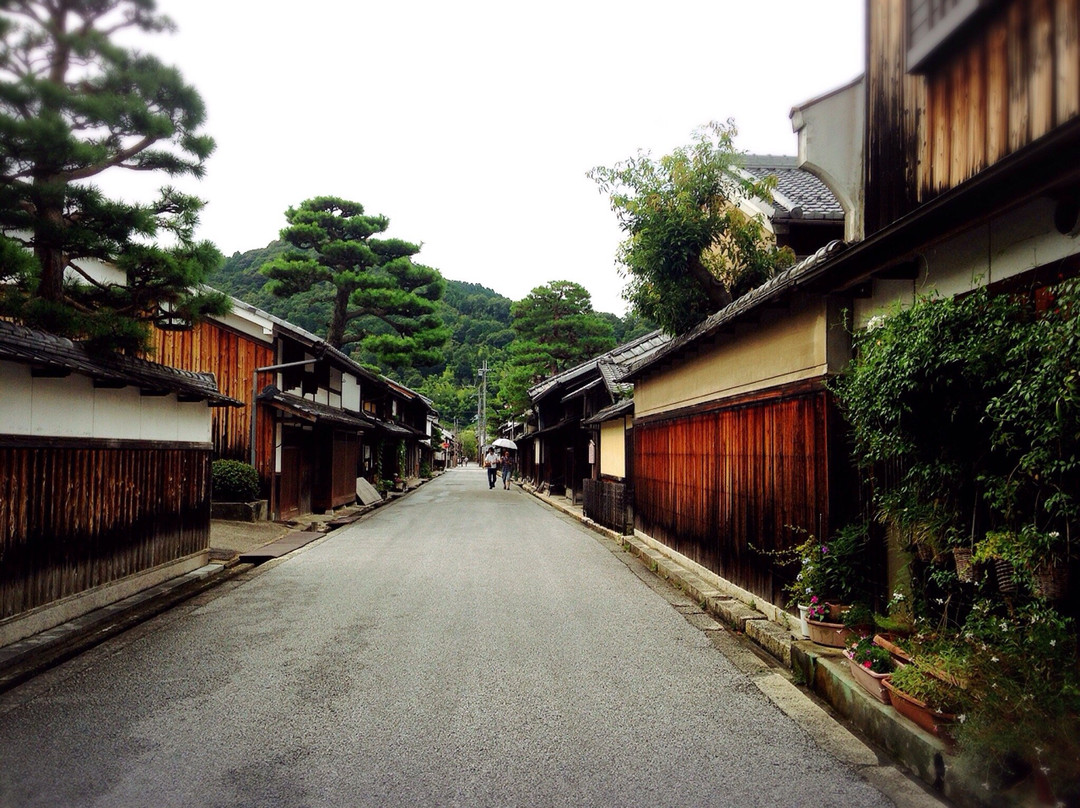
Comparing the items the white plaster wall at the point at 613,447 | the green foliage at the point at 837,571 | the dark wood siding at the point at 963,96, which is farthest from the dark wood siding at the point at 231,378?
the dark wood siding at the point at 963,96

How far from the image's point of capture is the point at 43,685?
6.36m

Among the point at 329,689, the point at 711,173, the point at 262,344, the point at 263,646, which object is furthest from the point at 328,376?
the point at 329,689

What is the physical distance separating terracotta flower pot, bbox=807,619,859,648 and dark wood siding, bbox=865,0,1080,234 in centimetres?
366

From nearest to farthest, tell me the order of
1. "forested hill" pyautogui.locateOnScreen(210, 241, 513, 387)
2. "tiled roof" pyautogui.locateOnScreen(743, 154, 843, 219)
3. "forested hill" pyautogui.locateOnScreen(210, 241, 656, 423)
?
"tiled roof" pyautogui.locateOnScreen(743, 154, 843, 219)
"forested hill" pyautogui.locateOnScreen(210, 241, 656, 423)
"forested hill" pyautogui.locateOnScreen(210, 241, 513, 387)

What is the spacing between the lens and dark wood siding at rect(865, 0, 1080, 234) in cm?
462

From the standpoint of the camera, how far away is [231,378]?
20.4 meters

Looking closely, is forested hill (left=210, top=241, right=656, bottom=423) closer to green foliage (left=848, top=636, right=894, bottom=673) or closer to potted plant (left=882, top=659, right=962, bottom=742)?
green foliage (left=848, top=636, right=894, bottom=673)

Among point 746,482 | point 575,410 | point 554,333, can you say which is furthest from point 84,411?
point 554,333

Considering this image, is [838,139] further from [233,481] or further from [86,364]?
[233,481]

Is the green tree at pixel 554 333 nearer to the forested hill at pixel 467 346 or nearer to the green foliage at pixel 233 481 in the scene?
the forested hill at pixel 467 346

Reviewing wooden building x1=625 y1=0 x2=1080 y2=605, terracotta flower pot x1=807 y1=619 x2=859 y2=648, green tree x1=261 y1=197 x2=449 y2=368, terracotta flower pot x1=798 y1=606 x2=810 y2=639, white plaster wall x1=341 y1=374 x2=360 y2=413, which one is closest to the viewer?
wooden building x1=625 y1=0 x2=1080 y2=605

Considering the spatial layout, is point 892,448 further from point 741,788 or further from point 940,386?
point 741,788

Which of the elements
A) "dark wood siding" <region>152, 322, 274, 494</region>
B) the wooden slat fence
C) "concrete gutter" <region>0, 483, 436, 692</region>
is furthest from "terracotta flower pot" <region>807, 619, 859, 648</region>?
"dark wood siding" <region>152, 322, 274, 494</region>

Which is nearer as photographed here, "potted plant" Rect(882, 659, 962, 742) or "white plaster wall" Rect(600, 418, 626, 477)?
"potted plant" Rect(882, 659, 962, 742)
